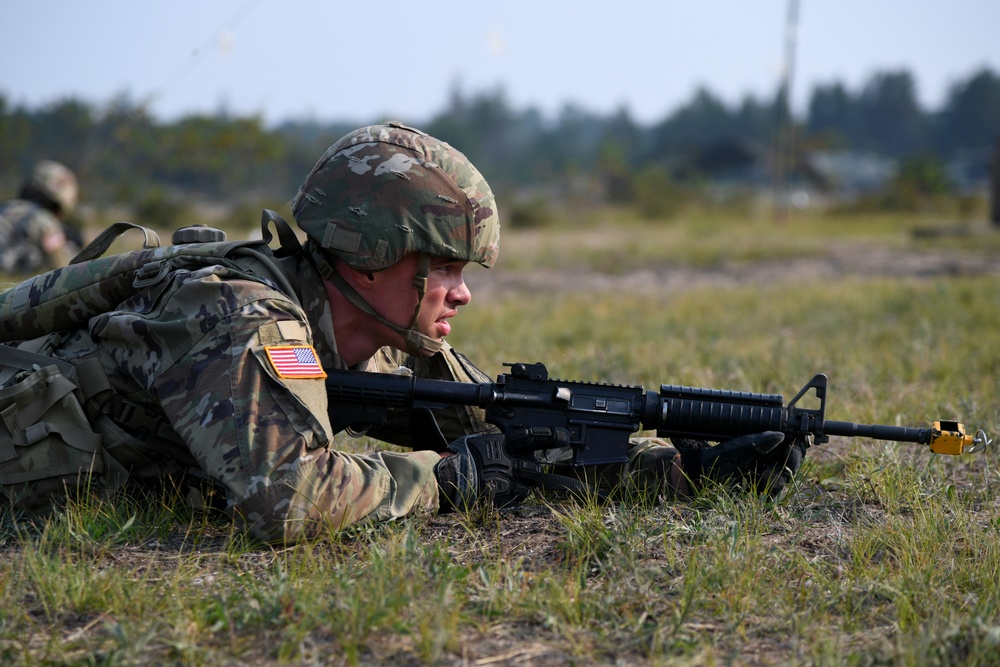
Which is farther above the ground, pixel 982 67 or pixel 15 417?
pixel 982 67

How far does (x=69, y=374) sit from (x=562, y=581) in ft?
5.72

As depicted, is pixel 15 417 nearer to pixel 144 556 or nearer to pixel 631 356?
pixel 144 556

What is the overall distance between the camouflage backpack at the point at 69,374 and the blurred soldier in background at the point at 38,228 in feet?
27.1

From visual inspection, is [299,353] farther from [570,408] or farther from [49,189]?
[49,189]

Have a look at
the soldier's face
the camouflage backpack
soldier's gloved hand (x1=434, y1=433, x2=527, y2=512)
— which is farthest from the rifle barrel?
the camouflage backpack

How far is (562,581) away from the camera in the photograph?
9.43ft

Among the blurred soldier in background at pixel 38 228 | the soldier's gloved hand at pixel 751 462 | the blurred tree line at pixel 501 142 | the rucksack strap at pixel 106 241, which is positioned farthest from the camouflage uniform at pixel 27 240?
the soldier's gloved hand at pixel 751 462

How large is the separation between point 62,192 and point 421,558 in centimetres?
1067

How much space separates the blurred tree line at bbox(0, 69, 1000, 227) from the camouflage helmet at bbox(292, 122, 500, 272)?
5203mm

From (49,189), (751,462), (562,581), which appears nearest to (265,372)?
(562,581)

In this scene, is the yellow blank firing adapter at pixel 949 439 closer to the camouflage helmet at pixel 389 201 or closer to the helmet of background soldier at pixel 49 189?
→ the camouflage helmet at pixel 389 201

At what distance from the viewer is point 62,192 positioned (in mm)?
11984

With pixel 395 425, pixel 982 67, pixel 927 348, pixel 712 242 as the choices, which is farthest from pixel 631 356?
pixel 982 67

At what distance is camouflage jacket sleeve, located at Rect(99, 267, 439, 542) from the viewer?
2.91 metres
